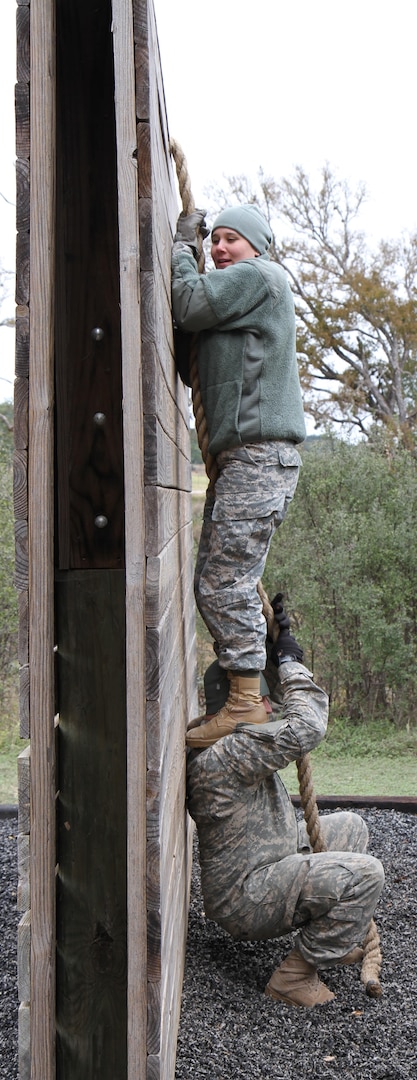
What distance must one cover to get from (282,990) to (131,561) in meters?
1.73

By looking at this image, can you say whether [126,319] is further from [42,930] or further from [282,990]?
[282,990]

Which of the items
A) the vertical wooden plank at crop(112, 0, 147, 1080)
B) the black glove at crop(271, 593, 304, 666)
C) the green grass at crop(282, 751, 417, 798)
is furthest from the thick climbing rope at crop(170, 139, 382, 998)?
the green grass at crop(282, 751, 417, 798)

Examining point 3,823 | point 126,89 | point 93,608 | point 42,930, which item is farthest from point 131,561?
point 3,823

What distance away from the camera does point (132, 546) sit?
2100 millimetres

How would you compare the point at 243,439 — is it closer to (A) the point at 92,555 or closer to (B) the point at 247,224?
(B) the point at 247,224

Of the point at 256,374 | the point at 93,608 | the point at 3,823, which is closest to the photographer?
the point at 93,608

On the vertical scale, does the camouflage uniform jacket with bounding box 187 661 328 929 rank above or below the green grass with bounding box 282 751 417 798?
above

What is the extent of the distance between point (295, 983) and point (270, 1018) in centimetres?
14

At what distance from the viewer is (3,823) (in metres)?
4.92

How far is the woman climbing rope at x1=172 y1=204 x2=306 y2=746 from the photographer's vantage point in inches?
120

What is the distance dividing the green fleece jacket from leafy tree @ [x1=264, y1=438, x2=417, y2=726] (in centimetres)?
455

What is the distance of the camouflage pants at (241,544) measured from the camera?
3148mm

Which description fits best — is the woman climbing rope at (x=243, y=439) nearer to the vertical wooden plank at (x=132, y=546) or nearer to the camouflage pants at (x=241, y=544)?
the camouflage pants at (x=241, y=544)

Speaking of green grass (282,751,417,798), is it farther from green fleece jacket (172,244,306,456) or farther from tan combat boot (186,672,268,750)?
green fleece jacket (172,244,306,456)
